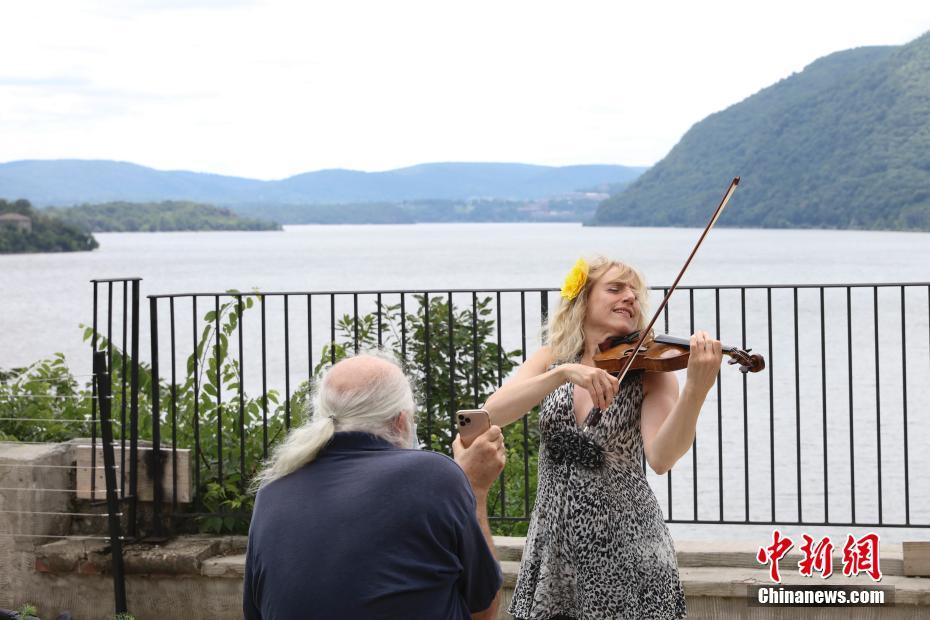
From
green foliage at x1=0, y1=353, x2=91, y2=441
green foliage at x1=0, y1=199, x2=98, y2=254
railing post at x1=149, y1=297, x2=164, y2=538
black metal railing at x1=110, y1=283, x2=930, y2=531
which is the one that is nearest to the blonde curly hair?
black metal railing at x1=110, y1=283, x2=930, y2=531

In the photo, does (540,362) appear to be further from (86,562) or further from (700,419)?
(700,419)

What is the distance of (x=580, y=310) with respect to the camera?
3.42 metres

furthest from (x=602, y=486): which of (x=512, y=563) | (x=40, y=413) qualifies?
(x=40, y=413)

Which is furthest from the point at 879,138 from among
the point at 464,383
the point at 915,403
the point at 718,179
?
the point at 464,383

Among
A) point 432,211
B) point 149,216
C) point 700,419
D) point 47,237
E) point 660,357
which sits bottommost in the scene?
point 700,419

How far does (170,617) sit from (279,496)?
11.1ft

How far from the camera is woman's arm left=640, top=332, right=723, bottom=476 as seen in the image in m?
2.87

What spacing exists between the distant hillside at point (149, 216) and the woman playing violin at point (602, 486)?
326 ft

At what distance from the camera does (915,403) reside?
1716cm

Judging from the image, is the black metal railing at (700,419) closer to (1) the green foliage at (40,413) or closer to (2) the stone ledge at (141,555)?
(2) the stone ledge at (141,555)

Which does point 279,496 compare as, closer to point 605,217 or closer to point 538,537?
point 538,537

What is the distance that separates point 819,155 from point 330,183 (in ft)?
383

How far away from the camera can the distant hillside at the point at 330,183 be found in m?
155

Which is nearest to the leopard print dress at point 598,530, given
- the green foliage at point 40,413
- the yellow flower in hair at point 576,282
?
the yellow flower in hair at point 576,282
